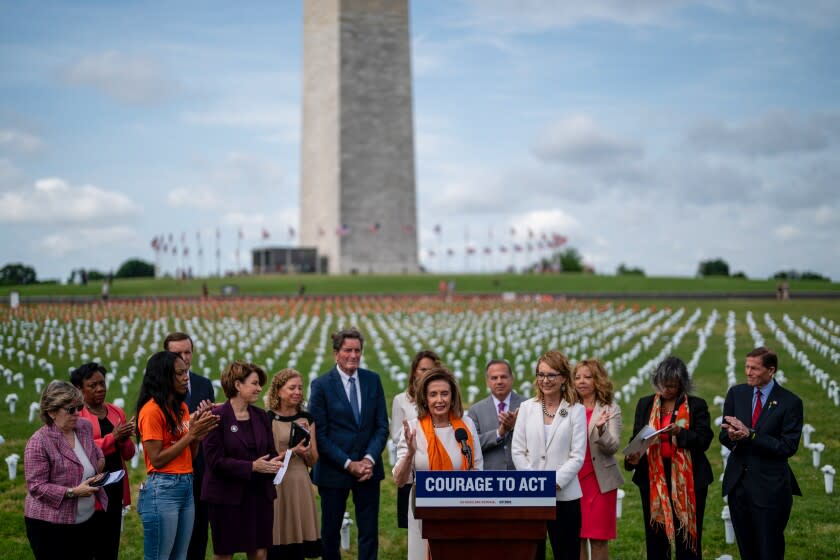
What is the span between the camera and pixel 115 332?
964 inches

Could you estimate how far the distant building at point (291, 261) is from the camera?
66.1m

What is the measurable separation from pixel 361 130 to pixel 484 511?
58.9 meters

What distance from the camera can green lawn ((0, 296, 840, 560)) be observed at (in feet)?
28.6

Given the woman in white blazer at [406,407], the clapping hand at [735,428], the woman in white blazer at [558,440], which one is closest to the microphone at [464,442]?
the woman in white blazer at [558,440]

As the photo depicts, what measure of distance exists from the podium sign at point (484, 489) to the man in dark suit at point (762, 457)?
6.00ft

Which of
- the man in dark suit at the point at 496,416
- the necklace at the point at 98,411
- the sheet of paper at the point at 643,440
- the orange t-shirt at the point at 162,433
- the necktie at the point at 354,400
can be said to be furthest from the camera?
the necktie at the point at 354,400

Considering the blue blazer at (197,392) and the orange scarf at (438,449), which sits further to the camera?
the blue blazer at (197,392)

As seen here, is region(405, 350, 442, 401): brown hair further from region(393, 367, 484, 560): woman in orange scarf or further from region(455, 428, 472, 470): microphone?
region(455, 428, 472, 470): microphone

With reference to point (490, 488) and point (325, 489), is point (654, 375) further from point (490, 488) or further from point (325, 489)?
point (325, 489)

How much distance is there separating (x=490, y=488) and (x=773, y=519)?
2.47 metres

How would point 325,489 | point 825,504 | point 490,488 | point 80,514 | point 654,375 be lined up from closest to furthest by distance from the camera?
1. point 490,488
2. point 80,514
3. point 654,375
4. point 325,489
5. point 825,504

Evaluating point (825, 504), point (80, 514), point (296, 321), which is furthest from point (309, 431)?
point (296, 321)

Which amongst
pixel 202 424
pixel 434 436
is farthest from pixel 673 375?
pixel 202 424

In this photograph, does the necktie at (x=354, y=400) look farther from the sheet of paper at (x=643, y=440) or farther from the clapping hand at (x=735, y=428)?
the clapping hand at (x=735, y=428)
